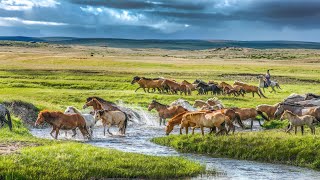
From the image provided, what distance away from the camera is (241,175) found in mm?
14734

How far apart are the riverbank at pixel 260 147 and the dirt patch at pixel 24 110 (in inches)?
370

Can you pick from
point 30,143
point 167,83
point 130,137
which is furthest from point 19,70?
point 30,143

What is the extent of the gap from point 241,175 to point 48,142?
732 centimetres

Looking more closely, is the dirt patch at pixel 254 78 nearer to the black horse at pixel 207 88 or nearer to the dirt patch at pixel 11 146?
the black horse at pixel 207 88

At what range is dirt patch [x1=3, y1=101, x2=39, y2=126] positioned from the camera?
84.0ft

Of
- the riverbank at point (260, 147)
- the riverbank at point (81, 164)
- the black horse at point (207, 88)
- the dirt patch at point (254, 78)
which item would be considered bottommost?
the dirt patch at point (254, 78)

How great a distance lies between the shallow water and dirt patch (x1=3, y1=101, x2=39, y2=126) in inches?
85.4

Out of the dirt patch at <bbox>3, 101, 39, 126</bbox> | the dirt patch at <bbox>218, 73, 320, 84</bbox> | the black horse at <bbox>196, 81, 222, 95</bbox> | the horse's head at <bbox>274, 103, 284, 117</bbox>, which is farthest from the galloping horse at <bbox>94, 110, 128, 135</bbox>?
the dirt patch at <bbox>218, 73, 320, 84</bbox>

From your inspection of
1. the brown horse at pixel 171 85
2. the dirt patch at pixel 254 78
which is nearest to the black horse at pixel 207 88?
the brown horse at pixel 171 85

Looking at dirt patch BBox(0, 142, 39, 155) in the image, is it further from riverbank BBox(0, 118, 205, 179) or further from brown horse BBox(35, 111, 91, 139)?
brown horse BBox(35, 111, 91, 139)

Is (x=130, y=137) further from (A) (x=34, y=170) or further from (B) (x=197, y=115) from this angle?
(A) (x=34, y=170)

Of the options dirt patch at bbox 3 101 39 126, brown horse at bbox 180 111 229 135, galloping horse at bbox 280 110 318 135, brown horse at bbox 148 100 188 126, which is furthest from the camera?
brown horse at bbox 148 100 188 126

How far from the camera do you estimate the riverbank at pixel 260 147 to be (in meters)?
17.0

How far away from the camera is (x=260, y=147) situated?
17.9 metres
